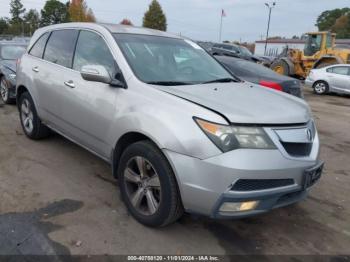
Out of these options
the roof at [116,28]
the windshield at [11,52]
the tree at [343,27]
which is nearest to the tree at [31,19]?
the tree at [343,27]

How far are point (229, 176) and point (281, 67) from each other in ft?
58.5

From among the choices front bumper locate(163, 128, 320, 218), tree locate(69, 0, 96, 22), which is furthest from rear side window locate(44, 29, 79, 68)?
tree locate(69, 0, 96, 22)

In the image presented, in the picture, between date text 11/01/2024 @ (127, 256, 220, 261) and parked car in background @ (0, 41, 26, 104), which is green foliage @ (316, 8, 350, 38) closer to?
parked car in background @ (0, 41, 26, 104)

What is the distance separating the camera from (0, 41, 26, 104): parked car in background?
7773 mm

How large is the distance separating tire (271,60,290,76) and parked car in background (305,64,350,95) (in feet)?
9.40

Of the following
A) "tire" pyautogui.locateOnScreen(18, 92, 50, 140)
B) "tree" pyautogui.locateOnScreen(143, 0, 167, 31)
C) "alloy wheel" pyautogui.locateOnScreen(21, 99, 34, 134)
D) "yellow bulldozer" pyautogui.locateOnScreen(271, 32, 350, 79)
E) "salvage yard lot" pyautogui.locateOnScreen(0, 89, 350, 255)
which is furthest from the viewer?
"tree" pyautogui.locateOnScreen(143, 0, 167, 31)

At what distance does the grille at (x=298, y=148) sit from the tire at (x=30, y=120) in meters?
3.65

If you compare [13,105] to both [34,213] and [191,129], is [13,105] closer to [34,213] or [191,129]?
[34,213]

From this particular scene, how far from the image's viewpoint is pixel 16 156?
4914mm

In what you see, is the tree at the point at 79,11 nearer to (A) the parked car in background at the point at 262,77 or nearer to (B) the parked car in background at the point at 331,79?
(B) the parked car in background at the point at 331,79

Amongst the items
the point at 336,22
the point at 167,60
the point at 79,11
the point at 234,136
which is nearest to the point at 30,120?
the point at 167,60

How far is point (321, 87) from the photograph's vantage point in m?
15.8

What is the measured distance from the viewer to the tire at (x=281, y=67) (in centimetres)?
1901

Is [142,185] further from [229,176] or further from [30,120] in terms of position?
[30,120]
